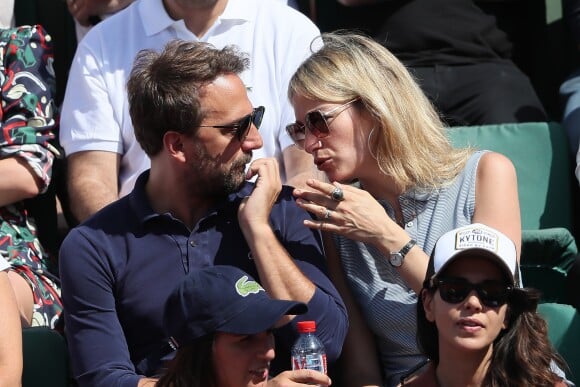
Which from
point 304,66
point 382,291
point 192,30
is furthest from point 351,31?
point 382,291

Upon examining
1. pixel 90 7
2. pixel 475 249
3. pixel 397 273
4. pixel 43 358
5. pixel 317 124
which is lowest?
pixel 43 358

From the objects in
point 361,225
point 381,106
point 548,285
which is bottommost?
point 548,285

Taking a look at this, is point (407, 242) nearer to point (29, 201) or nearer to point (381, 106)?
point (381, 106)

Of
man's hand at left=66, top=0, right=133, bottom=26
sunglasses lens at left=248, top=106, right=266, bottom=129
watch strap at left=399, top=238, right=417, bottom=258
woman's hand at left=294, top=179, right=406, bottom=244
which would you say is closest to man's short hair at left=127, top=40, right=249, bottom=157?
sunglasses lens at left=248, top=106, right=266, bottom=129

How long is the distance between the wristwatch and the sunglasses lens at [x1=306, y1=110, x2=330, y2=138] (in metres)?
0.46

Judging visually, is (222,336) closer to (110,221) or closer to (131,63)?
(110,221)

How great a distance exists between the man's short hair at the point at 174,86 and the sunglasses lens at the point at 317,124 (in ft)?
0.93

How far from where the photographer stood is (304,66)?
3766mm

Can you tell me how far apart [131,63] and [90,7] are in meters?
0.70

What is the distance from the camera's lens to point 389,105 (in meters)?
3.71

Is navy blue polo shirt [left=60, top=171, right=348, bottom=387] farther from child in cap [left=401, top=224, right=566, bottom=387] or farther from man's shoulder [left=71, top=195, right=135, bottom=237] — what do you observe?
child in cap [left=401, top=224, right=566, bottom=387]

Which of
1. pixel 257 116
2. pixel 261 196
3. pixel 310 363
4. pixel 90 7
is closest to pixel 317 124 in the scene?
pixel 257 116

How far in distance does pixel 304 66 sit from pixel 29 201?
55.0 inches

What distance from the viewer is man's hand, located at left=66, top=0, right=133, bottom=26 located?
510cm
